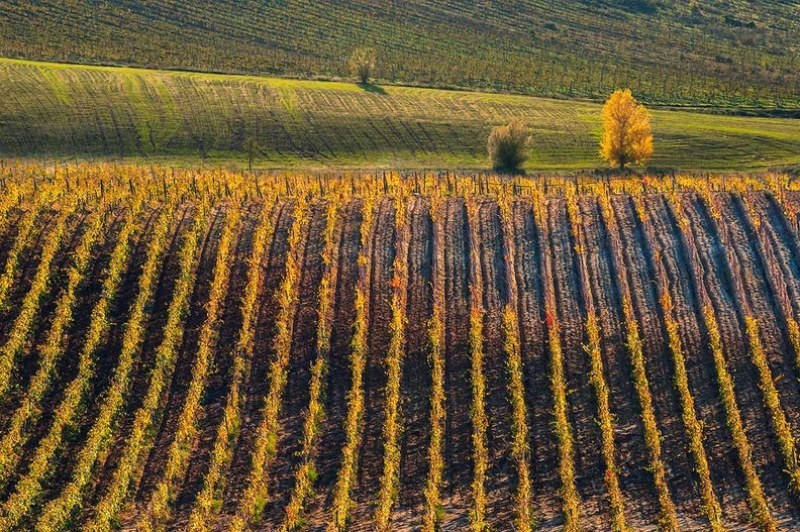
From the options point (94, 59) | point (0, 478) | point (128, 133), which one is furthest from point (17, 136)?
point (0, 478)

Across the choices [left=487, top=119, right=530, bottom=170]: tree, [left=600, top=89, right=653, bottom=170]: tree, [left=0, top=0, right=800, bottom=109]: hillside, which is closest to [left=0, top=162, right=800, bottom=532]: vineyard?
[left=487, top=119, right=530, bottom=170]: tree

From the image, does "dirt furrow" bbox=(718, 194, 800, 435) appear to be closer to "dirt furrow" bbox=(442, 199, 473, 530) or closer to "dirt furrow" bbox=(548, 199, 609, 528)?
"dirt furrow" bbox=(548, 199, 609, 528)

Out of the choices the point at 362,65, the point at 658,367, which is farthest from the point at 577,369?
the point at 362,65

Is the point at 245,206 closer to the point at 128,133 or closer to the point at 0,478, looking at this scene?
the point at 0,478

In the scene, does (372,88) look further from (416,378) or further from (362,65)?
(416,378)

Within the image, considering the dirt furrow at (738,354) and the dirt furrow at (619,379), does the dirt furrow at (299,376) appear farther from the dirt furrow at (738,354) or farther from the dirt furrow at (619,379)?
the dirt furrow at (738,354)

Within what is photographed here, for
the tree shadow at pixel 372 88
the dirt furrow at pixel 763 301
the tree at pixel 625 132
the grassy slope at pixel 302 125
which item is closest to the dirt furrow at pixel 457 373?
the dirt furrow at pixel 763 301
